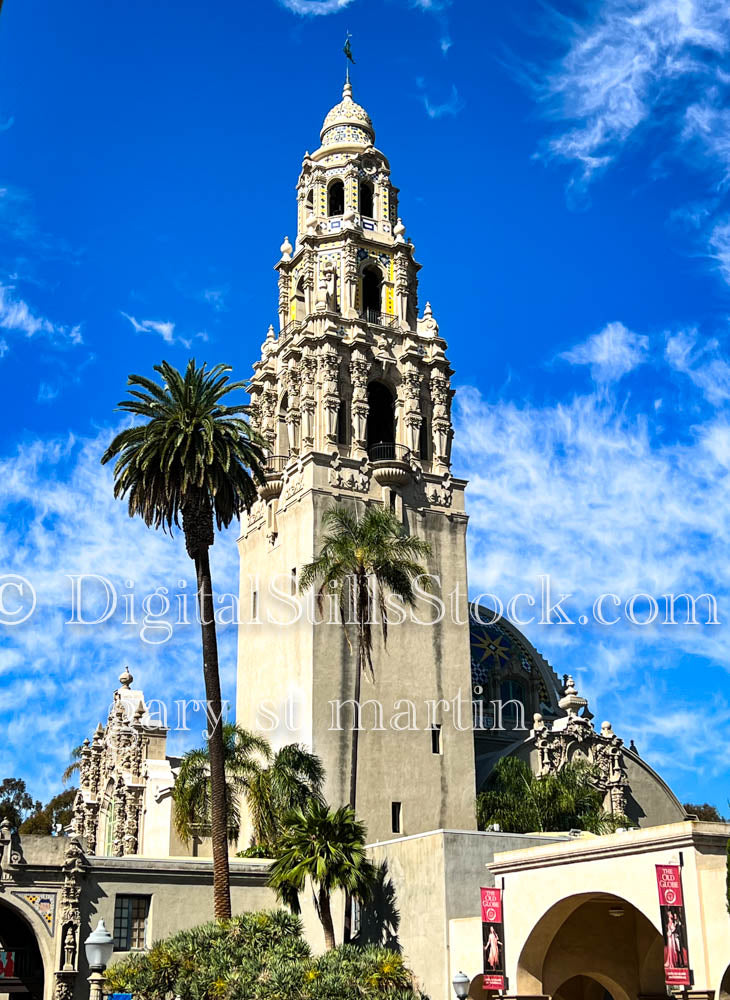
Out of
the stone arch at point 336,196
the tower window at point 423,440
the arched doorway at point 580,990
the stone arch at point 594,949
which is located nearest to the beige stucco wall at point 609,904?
the stone arch at point 594,949

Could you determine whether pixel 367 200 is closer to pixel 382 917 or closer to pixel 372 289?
pixel 372 289

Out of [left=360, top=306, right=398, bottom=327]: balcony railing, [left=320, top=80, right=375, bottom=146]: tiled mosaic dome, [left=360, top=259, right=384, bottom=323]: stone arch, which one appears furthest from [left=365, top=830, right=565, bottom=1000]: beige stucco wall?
[left=320, top=80, right=375, bottom=146]: tiled mosaic dome

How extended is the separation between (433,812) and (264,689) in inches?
360

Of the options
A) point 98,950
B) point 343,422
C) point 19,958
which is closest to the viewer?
point 98,950

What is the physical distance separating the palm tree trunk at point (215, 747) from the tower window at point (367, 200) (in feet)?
94.0

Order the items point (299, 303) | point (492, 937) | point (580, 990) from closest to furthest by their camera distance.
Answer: point (492, 937) → point (580, 990) → point (299, 303)

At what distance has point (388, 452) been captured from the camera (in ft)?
176

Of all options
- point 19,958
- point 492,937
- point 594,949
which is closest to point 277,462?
point 19,958

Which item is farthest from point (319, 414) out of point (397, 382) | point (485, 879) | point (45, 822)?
point (45, 822)

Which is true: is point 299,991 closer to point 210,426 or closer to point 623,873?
point 623,873

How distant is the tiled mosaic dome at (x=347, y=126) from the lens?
62719mm

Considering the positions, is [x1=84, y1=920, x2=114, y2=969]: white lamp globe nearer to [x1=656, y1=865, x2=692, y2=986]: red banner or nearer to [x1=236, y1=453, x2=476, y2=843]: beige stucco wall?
[x1=656, y1=865, x2=692, y2=986]: red banner

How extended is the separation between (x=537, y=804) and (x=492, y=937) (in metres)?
18.5

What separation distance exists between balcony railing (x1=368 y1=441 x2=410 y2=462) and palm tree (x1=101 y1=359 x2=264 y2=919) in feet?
46.5
